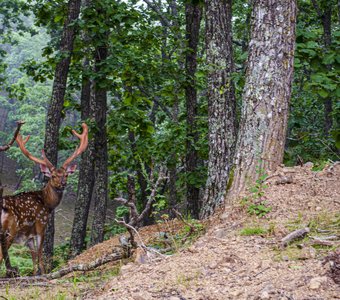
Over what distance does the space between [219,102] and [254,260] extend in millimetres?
4251

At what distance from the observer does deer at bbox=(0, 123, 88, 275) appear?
9023mm

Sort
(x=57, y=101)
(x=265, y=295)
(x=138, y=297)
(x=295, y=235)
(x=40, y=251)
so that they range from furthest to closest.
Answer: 1. (x=57, y=101)
2. (x=40, y=251)
3. (x=295, y=235)
4. (x=138, y=297)
5. (x=265, y=295)

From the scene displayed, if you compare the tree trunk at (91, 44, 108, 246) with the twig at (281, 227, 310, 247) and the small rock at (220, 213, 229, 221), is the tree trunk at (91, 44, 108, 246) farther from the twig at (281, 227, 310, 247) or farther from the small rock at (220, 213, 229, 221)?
the twig at (281, 227, 310, 247)

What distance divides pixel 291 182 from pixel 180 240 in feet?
5.34

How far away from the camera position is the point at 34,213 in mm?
9742

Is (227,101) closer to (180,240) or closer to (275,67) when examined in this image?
(275,67)

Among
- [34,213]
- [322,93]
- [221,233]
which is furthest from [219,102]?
[34,213]

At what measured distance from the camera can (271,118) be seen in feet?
22.3

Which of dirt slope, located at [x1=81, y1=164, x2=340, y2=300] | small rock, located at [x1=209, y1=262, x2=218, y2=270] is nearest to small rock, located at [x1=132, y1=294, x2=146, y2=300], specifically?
dirt slope, located at [x1=81, y1=164, x2=340, y2=300]

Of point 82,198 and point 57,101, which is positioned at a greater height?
point 57,101

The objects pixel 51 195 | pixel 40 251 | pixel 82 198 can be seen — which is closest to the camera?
pixel 40 251

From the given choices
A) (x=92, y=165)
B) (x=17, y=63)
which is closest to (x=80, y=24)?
(x=92, y=165)

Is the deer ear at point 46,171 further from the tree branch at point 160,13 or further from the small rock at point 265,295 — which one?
the tree branch at point 160,13

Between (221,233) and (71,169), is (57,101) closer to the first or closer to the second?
(71,169)
